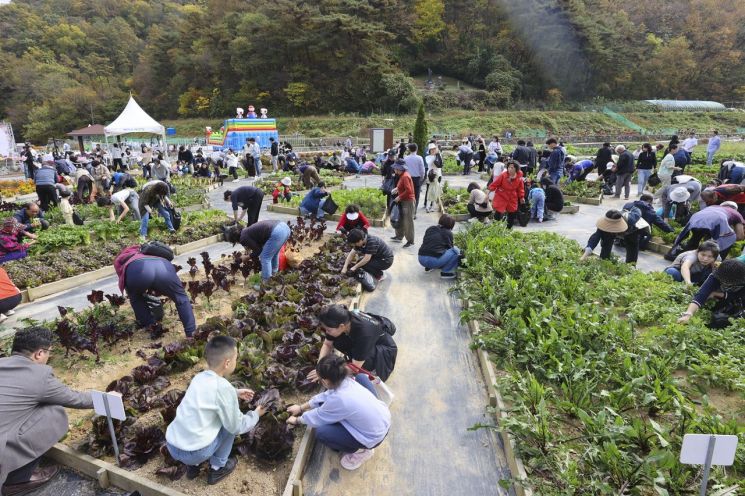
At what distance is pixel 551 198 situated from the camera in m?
11.3

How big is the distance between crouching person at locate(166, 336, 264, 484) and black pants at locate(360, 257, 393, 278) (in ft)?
13.0

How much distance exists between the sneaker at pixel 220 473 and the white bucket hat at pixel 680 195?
10.2 metres

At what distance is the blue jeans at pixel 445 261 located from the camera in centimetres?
743

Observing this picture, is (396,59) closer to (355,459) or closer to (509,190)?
(509,190)

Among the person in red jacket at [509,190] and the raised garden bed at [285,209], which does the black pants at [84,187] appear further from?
the person in red jacket at [509,190]

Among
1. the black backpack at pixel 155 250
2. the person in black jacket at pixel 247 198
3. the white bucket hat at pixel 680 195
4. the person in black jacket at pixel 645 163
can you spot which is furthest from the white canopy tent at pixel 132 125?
the white bucket hat at pixel 680 195

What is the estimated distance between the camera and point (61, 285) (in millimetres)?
7367

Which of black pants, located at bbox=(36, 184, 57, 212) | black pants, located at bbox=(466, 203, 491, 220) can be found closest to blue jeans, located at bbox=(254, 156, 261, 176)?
black pants, located at bbox=(36, 184, 57, 212)

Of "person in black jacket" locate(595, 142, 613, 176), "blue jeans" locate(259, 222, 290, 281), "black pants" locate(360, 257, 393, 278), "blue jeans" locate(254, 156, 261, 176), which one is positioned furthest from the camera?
"blue jeans" locate(254, 156, 261, 176)

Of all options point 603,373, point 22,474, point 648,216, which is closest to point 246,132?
point 648,216

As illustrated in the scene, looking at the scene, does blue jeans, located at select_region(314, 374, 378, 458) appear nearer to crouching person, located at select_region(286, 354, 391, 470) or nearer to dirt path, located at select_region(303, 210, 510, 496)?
crouching person, located at select_region(286, 354, 391, 470)

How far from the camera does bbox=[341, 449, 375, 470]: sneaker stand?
3.50 m

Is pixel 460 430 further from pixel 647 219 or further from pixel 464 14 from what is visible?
pixel 464 14

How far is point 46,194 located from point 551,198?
1379 cm
